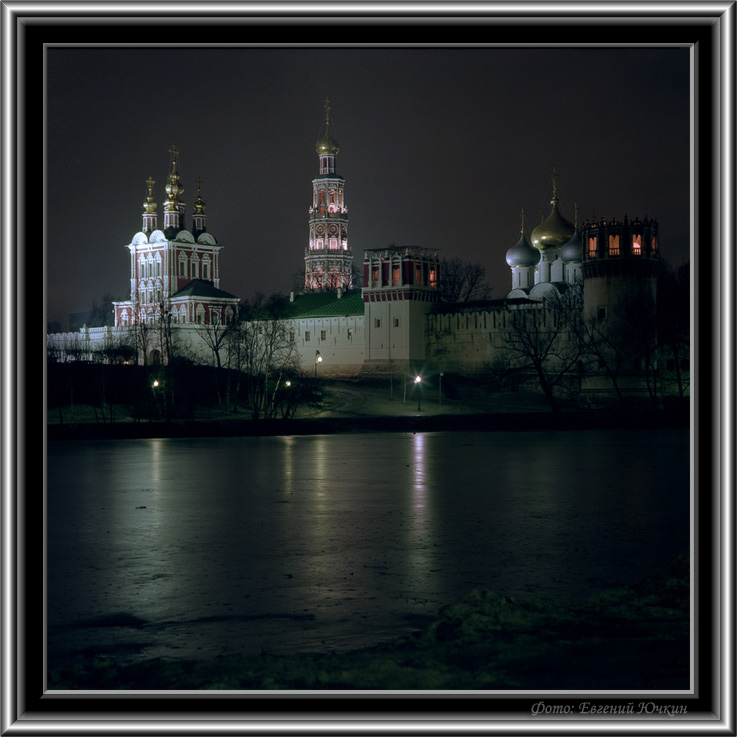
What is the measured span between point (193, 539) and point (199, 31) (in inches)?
289

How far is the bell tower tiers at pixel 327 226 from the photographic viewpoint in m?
107

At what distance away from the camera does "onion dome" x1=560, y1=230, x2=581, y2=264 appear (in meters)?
78.0

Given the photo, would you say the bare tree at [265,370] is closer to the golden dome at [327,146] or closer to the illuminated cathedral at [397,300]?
the illuminated cathedral at [397,300]

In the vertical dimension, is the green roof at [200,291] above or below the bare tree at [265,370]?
above

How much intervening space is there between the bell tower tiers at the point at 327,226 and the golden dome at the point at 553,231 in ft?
97.1

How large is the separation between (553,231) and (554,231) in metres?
0.08

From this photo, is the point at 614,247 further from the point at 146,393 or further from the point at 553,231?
the point at 146,393

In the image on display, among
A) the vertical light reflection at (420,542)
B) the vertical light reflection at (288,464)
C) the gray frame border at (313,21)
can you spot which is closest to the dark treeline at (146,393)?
the vertical light reflection at (288,464)

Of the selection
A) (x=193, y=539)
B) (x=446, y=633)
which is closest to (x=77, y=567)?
(x=193, y=539)

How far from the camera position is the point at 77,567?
30.6 ft

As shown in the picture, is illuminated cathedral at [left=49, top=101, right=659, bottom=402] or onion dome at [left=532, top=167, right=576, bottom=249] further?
onion dome at [left=532, top=167, right=576, bottom=249]

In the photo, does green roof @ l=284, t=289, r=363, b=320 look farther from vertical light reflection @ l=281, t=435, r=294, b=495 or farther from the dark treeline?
vertical light reflection @ l=281, t=435, r=294, b=495

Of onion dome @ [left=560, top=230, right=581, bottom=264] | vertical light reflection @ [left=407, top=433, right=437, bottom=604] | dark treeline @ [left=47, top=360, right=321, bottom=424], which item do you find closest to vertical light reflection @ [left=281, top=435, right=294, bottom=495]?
vertical light reflection @ [left=407, top=433, right=437, bottom=604]

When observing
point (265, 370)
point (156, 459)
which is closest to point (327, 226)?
point (265, 370)
